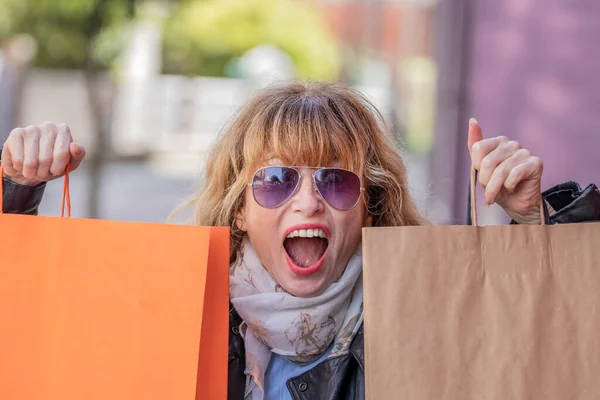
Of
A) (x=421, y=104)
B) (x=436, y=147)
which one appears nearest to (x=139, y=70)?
(x=421, y=104)

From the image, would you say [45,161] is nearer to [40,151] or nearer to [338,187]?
[40,151]

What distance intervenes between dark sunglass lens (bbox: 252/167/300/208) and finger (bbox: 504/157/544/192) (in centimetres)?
53

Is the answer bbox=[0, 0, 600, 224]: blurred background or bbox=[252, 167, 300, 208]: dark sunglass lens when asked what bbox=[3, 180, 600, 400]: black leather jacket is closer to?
bbox=[252, 167, 300, 208]: dark sunglass lens

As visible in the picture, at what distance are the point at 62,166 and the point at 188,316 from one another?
1.63ft

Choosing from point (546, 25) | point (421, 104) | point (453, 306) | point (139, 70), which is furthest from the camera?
point (139, 70)

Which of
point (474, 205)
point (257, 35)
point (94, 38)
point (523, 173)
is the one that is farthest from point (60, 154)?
point (257, 35)

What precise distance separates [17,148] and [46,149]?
69 mm

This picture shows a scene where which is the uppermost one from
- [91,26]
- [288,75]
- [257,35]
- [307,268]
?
[257,35]

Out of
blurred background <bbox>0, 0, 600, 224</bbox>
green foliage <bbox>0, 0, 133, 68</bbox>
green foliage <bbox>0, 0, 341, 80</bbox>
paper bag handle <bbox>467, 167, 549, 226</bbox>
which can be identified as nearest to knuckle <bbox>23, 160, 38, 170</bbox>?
blurred background <bbox>0, 0, 600, 224</bbox>

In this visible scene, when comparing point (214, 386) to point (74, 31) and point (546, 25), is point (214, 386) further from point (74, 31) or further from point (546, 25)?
point (74, 31)

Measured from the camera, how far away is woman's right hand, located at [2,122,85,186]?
6.26ft

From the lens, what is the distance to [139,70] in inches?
933

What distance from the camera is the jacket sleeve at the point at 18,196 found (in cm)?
199

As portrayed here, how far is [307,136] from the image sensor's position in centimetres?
211
